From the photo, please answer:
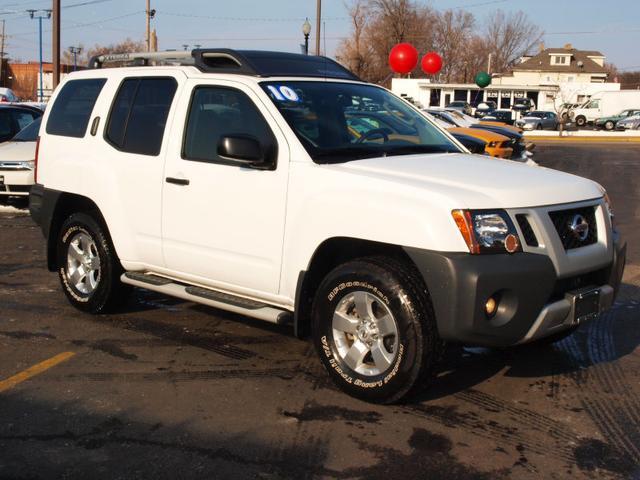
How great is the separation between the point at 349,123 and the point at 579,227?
1.68 metres

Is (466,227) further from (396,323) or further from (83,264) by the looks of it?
(83,264)

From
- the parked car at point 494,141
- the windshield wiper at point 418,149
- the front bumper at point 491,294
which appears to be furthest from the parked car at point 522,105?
the front bumper at point 491,294

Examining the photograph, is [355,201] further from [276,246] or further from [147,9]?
[147,9]

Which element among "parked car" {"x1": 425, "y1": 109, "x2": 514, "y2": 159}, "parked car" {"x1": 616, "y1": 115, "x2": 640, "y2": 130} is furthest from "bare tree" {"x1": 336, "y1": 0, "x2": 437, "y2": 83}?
"parked car" {"x1": 425, "y1": 109, "x2": 514, "y2": 159}

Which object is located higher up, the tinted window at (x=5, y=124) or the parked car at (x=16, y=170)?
Result: the tinted window at (x=5, y=124)

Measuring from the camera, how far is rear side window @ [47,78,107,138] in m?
6.23

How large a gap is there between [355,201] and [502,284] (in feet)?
3.09

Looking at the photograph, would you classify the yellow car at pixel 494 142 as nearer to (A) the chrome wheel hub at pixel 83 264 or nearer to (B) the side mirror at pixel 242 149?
(A) the chrome wheel hub at pixel 83 264

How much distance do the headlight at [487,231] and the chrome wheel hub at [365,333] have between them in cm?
63

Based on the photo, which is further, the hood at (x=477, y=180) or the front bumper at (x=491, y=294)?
the hood at (x=477, y=180)

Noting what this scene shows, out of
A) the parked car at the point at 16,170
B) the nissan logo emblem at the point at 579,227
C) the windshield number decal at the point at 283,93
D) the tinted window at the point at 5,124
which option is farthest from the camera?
the tinted window at the point at 5,124

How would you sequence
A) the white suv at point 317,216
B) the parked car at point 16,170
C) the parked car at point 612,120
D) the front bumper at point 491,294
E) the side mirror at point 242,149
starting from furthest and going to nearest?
the parked car at point 612,120 → the parked car at point 16,170 → the side mirror at point 242,149 → the white suv at point 317,216 → the front bumper at point 491,294

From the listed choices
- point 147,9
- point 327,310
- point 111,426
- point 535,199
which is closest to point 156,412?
point 111,426

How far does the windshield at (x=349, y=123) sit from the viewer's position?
4859 millimetres
